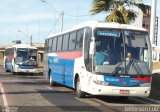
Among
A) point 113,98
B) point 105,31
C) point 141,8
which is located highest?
point 141,8

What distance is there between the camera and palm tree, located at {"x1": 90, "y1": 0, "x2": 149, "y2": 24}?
2856 cm

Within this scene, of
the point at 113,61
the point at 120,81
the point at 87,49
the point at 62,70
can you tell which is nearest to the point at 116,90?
the point at 120,81

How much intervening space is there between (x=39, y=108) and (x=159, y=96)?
26.4ft

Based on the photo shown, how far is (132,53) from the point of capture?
58.9ft

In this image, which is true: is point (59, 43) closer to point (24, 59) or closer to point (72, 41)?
point (72, 41)

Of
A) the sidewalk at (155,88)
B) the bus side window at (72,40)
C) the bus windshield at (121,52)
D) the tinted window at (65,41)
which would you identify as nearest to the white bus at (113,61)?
the bus windshield at (121,52)

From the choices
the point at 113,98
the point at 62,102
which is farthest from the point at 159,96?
the point at 62,102

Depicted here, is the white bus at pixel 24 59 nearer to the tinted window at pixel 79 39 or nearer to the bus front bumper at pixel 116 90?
the tinted window at pixel 79 39

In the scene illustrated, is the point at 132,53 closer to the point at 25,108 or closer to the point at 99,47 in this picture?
the point at 99,47

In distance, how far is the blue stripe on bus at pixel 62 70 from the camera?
22.0m

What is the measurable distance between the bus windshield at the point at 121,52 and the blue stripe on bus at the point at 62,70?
373 centimetres

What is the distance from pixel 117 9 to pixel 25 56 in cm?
1608

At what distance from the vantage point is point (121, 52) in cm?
1786

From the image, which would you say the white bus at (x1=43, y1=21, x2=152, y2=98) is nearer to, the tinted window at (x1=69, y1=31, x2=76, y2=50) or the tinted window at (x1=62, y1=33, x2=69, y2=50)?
the tinted window at (x1=69, y1=31, x2=76, y2=50)
